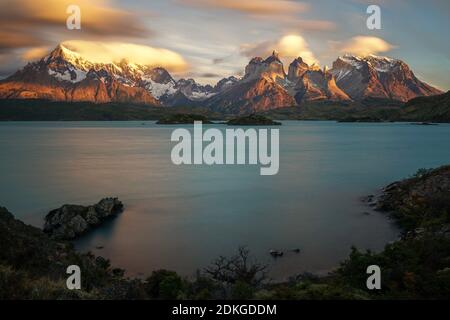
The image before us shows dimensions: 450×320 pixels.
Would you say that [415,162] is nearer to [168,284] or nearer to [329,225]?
[329,225]

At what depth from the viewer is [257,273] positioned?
28844 millimetres

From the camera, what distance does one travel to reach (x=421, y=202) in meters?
41.1

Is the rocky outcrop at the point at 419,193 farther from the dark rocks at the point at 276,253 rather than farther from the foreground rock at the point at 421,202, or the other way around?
the dark rocks at the point at 276,253

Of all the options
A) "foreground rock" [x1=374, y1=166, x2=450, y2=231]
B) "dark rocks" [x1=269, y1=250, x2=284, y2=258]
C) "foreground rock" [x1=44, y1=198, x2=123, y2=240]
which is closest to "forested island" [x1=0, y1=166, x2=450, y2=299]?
"dark rocks" [x1=269, y1=250, x2=284, y2=258]

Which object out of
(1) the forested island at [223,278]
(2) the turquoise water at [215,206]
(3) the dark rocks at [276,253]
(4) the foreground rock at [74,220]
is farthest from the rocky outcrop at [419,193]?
(4) the foreground rock at [74,220]

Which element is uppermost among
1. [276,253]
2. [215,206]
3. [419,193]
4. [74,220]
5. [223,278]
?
[419,193]

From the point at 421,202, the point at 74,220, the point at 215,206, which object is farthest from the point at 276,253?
the point at 74,220

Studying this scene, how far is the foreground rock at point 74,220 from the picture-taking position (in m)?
37.9

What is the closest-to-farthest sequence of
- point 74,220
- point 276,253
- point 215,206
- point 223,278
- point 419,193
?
point 223,278, point 276,253, point 74,220, point 419,193, point 215,206

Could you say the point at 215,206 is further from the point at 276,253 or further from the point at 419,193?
the point at 419,193

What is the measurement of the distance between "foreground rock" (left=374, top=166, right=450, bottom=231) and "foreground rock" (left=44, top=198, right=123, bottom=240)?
31158 millimetres

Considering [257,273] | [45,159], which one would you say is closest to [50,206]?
[257,273]

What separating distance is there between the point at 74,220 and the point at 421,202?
35.2m

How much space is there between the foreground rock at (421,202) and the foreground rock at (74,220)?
102ft
